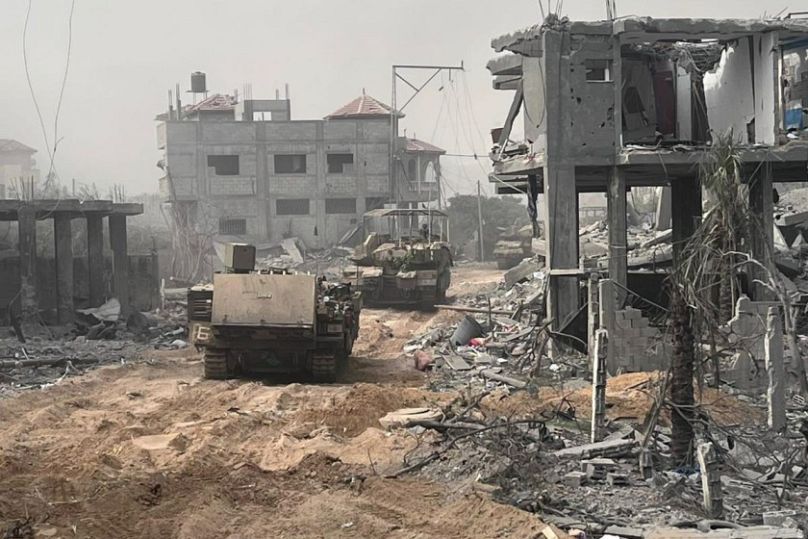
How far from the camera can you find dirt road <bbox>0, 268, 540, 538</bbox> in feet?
26.6

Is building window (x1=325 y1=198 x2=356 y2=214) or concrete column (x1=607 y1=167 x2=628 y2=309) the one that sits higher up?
building window (x1=325 y1=198 x2=356 y2=214)

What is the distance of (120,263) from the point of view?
80.3 feet

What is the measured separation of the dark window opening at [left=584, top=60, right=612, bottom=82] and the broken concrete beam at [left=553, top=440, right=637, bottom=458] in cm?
1048

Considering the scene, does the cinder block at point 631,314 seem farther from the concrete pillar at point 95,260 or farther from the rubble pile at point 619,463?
the concrete pillar at point 95,260

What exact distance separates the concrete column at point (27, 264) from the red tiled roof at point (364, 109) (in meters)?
29.4

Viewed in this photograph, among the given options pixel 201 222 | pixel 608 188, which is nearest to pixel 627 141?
pixel 608 188

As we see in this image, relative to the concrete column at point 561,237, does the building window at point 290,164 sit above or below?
above

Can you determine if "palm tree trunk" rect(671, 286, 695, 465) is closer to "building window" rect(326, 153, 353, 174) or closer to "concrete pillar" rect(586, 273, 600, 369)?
"concrete pillar" rect(586, 273, 600, 369)

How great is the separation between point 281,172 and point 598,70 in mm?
30966

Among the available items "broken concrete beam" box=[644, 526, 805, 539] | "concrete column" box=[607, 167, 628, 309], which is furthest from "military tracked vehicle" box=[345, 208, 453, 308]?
"broken concrete beam" box=[644, 526, 805, 539]

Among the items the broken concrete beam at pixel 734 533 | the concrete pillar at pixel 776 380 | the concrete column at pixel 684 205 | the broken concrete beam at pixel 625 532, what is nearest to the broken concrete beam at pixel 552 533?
the broken concrete beam at pixel 625 532

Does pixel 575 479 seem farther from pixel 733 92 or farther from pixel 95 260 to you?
pixel 95 260

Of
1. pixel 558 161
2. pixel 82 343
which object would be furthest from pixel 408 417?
pixel 82 343

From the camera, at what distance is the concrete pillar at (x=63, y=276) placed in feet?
73.6
